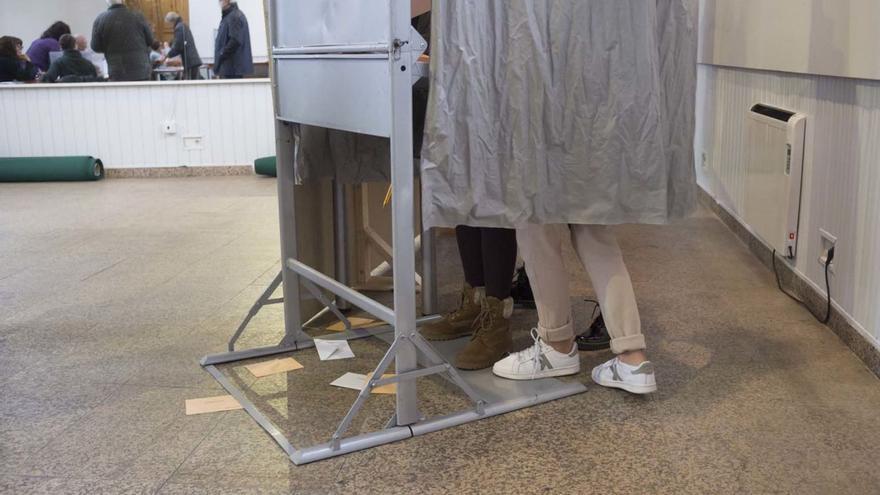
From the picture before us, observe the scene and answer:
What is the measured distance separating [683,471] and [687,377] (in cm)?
53

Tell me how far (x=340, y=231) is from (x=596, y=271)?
39.4 inches

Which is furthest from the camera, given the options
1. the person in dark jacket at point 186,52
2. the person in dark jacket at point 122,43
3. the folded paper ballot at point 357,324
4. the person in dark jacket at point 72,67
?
the person in dark jacket at point 186,52

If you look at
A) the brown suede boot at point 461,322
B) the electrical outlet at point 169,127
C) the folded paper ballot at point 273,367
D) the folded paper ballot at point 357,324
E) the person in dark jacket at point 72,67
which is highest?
the person in dark jacket at point 72,67

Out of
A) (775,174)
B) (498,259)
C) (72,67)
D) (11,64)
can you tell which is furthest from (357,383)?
(11,64)

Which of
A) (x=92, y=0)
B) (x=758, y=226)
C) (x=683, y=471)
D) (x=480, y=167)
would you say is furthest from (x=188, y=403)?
(x=92, y=0)

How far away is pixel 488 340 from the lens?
2248 millimetres

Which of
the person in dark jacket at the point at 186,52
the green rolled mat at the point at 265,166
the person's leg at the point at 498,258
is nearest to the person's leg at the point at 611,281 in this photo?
the person's leg at the point at 498,258

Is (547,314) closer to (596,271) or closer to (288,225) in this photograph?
(596,271)

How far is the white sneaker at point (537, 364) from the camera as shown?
7.00ft

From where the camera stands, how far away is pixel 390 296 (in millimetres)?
2982

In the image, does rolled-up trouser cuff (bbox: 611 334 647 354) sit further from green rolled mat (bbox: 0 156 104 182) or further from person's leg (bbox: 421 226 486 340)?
green rolled mat (bbox: 0 156 104 182)

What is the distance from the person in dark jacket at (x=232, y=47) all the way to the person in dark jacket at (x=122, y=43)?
573mm

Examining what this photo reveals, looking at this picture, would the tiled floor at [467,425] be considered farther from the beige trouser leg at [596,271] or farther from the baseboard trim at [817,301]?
the beige trouser leg at [596,271]

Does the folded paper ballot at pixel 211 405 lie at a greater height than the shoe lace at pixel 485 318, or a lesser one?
lesser
